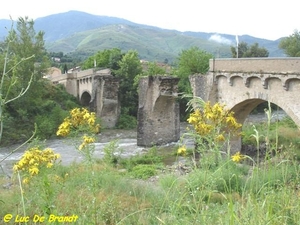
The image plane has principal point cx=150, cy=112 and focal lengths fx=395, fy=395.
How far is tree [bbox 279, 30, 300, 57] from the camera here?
40.4 metres

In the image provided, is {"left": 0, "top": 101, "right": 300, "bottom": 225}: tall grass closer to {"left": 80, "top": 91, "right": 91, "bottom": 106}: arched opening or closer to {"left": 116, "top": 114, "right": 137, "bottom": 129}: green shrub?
{"left": 116, "top": 114, "right": 137, "bottom": 129}: green shrub

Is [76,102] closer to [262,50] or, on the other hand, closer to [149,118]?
[149,118]

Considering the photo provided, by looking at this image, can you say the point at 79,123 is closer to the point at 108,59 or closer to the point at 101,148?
the point at 101,148

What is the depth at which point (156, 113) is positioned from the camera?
73.5 feet

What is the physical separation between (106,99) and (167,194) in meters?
26.6

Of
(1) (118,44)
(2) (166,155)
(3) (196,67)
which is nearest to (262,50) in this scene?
(3) (196,67)

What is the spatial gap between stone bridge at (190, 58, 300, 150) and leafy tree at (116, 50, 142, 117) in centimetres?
1452

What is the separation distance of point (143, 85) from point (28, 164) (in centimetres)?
1894

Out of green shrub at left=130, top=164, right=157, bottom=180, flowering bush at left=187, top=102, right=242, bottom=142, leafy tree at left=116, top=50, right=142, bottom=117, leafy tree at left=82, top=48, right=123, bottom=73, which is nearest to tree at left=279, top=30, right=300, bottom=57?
leafy tree at left=116, top=50, right=142, bottom=117

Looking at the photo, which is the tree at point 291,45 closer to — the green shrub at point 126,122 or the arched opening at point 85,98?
the green shrub at point 126,122

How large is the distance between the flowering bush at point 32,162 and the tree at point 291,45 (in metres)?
38.2

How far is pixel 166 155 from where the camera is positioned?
19.7 metres

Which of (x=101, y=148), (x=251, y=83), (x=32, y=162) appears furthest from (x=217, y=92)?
(x=32, y=162)

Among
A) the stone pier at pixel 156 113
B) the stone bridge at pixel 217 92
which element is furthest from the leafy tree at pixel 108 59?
the stone pier at pixel 156 113
